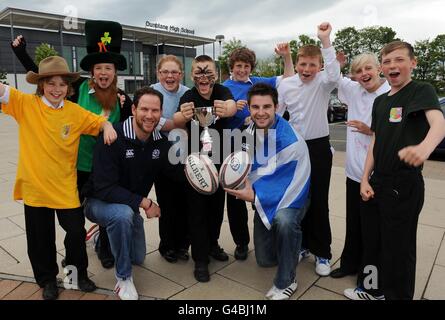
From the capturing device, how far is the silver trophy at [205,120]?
318 centimetres

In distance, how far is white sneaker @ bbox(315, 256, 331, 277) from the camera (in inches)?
133

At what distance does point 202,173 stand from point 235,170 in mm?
282

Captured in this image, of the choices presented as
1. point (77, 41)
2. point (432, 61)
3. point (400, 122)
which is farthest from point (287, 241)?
point (432, 61)

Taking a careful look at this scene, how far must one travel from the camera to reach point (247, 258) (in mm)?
3795

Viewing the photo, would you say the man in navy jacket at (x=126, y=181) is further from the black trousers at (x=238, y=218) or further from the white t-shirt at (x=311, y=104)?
the white t-shirt at (x=311, y=104)

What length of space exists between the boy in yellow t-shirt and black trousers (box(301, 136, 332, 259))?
1.86m

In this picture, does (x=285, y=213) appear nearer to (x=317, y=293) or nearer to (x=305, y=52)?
(x=317, y=293)

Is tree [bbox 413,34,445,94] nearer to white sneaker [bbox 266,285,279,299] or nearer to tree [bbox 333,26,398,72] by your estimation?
tree [bbox 333,26,398,72]

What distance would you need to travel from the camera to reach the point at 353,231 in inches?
129

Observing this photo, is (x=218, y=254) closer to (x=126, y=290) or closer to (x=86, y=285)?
(x=126, y=290)

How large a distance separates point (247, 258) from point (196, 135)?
1.44 m

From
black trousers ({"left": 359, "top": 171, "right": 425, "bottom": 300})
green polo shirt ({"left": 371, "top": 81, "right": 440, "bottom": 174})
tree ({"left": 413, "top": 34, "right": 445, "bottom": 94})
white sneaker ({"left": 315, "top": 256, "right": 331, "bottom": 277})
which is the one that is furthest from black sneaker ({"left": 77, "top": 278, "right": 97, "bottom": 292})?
tree ({"left": 413, "top": 34, "right": 445, "bottom": 94})

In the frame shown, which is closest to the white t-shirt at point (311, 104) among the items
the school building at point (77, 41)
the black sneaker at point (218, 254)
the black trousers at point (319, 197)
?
the black trousers at point (319, 197)
